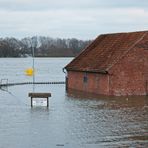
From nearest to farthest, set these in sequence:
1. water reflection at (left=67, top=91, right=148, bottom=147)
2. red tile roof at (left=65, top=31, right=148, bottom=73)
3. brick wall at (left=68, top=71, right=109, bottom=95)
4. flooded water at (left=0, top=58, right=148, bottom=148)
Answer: flooded water at (left=0, top=58, right=148, bottom=148) → water reflection at (left=67, top=91, right=148, bottom=147) → brick wall at (left=68, top=71, right=109, bottom=95) → red tile roof at (left=65, top=31, right=148, bottom=73)

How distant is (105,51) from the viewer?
43000mm

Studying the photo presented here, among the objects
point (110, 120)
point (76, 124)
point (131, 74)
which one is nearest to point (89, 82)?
point (131, 74)

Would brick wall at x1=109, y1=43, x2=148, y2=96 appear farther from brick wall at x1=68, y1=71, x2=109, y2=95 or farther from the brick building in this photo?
brick wall at x1=68, y1=71, x2=109, y2=95

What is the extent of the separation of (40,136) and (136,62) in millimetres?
20595

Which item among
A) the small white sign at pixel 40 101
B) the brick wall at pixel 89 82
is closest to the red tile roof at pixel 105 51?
the brick wall at pixel 89 82

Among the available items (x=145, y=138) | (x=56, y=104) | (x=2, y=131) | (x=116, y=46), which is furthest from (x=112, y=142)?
(x=116, y=46)

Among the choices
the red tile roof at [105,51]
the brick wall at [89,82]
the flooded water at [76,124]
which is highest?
the red tile roof at [105,51]

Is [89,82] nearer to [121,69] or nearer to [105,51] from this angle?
[105,51]

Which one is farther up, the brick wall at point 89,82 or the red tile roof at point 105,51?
the red tile roof at point 105,51

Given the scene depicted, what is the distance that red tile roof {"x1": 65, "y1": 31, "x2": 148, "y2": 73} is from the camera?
3954 cm

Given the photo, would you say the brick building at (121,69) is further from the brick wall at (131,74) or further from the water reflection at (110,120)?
the water reflection at (110,120)

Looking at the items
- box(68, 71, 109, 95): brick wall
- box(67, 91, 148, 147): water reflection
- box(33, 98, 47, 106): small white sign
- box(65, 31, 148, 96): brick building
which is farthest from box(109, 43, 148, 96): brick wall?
box(33, 98, 47, 106): small white sign

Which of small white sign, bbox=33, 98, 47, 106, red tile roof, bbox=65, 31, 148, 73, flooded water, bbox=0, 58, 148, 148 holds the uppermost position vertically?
red tile roof, bbox=65, 31, 148, 73

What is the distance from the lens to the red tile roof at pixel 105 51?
130 ft
